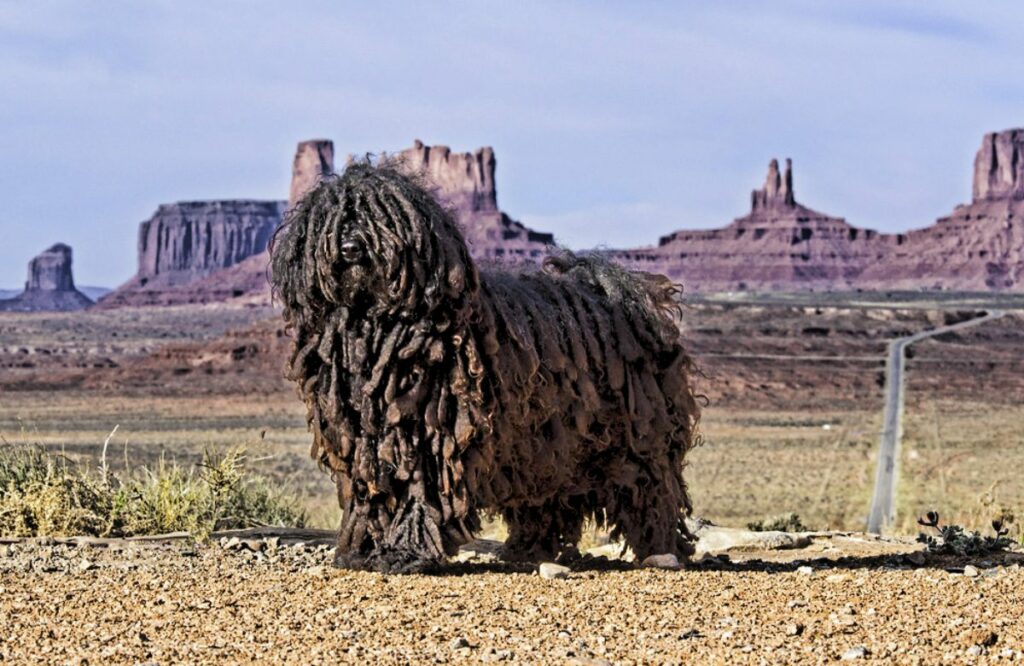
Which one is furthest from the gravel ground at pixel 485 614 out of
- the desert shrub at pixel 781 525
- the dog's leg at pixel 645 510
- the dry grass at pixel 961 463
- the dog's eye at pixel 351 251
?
the dry grass at pixel 961 463

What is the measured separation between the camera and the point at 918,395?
221ft

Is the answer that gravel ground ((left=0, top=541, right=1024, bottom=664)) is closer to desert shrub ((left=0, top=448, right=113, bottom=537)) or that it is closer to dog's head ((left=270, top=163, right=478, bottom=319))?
desert shrub ((left=0, top=448, right=113, bottom=537))

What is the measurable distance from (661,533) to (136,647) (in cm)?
A: 473

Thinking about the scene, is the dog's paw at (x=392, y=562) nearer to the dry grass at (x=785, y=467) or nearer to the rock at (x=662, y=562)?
the rock at (x=662, y=562)

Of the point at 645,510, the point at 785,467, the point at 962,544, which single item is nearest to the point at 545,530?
the point at 645,510

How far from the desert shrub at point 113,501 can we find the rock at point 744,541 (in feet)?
12.3

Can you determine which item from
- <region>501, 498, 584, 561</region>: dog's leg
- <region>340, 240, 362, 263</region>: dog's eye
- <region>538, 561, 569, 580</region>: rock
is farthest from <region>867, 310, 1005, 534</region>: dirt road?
<region>340, 240, 362, 263</region>: dog's eye

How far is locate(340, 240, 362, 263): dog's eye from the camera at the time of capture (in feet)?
33.5

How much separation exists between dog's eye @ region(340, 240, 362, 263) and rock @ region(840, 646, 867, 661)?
154 inches

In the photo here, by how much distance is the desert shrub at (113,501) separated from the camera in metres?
12.6

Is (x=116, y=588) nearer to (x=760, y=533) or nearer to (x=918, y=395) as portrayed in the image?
(x=760, y=533)

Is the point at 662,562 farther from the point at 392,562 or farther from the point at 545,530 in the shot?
the point at 392,562

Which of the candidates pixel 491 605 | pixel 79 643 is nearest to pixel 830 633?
pixel 491 605

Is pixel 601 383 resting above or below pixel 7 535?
above
